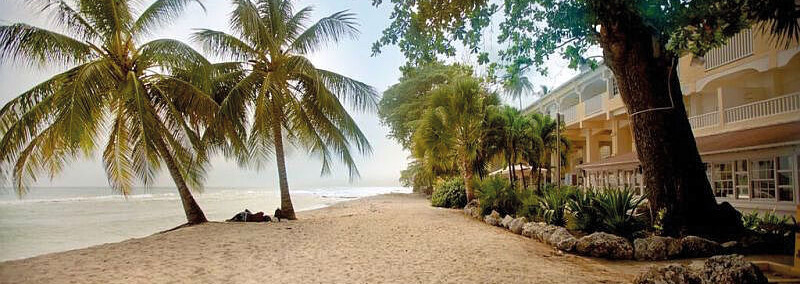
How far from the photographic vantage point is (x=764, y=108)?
5.66m

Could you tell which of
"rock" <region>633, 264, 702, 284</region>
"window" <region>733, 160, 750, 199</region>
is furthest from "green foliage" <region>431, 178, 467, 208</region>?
"rock" <region>633, 264, 702, 284</region>

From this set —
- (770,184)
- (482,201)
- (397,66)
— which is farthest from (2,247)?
(770,184)

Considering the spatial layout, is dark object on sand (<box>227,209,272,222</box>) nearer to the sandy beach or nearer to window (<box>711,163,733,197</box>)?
the sandy beach

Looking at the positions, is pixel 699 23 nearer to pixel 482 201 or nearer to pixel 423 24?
pixel 423 24

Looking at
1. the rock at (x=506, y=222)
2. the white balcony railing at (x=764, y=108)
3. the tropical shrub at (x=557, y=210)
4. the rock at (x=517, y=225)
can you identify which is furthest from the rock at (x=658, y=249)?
the white balcony railing at (x=764, y=108)

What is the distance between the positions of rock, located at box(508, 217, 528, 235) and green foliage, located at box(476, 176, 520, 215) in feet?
4.02

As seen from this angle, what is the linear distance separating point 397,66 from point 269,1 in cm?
336

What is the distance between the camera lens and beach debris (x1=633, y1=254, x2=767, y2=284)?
88.2 inches

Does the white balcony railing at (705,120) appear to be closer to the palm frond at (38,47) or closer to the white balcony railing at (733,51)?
the white balcony railing at (733,51)

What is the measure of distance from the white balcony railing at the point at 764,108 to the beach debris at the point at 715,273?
12.3 ft

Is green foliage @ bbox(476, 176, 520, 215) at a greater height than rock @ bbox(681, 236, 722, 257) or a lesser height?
greater

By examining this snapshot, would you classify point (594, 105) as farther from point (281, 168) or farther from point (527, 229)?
point (281, 168)

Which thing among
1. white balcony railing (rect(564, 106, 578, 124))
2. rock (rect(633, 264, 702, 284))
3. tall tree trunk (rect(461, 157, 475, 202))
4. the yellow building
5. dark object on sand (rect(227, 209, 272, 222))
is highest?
white balcony railing (rect(564, 106, 578, 124))

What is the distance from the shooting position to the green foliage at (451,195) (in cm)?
1034
